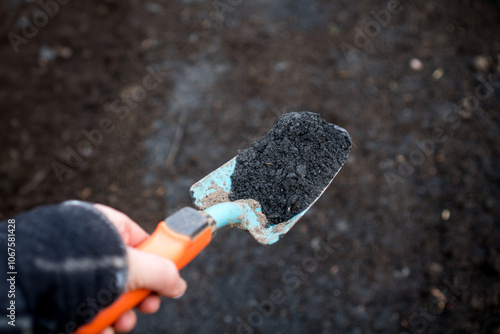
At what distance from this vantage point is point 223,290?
2047 millimetres

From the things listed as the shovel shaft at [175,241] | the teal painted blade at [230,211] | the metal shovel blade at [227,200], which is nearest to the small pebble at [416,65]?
the metal shovel blade at [227,200]

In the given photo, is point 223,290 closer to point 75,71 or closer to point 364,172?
point 364,172

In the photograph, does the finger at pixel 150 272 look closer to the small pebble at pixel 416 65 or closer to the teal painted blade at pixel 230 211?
the teal painted blade at pixel 230 211

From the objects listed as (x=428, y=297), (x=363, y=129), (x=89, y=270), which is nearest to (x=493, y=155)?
(x=363, y=129)

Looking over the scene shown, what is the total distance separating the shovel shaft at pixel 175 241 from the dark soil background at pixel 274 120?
41.6 inches

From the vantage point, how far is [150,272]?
0.99m

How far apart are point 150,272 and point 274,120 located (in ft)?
5.35

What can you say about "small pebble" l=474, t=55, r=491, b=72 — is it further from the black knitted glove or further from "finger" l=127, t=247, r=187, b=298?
the black knitted glove

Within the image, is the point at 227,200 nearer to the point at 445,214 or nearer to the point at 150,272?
the point at 150,272

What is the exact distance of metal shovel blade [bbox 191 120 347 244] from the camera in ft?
4.30

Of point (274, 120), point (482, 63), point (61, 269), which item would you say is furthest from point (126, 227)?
point (482, 63)

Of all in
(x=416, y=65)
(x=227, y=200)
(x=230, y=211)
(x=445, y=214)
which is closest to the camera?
(x=230, y=211)

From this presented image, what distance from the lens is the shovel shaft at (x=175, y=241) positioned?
3.27 feet

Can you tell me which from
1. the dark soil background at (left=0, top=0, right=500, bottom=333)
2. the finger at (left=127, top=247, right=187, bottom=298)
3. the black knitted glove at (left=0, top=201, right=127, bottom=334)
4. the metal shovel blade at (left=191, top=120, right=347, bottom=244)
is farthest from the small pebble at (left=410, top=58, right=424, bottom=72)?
the black knitted glove at (left=0, top=201, right=127, bottom=334)
